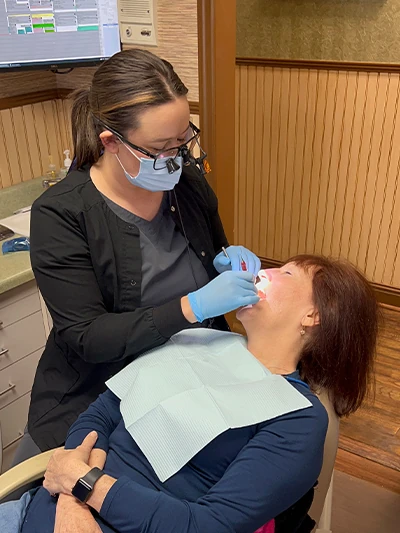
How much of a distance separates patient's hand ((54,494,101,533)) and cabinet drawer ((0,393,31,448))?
1.06m

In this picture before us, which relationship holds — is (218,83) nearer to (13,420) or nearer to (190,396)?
(190,396)

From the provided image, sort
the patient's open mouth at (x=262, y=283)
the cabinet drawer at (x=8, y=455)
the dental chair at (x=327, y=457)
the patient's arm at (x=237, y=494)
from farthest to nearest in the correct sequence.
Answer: the cabinet drawer at (x=8, y=455) < the patient's open mouth at (x=262, y=283) < the dental chair at (x=327, y=457) < the patient's arm at (x=237, y=494)

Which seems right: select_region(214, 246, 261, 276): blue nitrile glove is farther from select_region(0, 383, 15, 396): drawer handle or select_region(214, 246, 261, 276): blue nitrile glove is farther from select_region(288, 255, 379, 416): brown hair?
select_region(0, 383, 15, 396): drawer handle

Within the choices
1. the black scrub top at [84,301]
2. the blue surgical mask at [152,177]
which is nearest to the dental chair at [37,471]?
the black scrub top at [84,301]

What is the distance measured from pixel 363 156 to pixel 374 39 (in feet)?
1.99

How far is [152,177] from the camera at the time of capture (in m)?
1.26

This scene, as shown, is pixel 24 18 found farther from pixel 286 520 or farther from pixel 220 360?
pixel 286 520

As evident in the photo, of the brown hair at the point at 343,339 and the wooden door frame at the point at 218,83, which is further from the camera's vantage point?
the wooden door frame at the point at 218,83

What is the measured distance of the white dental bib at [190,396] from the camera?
1087mm

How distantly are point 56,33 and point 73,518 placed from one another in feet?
5.80

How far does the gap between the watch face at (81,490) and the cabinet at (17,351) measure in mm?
1000

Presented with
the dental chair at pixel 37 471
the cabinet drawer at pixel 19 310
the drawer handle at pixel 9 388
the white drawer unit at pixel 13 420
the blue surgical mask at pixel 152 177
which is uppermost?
the blue surgical mask at pixel 152 177

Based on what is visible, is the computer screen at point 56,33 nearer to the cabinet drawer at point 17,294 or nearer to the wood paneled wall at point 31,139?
the wood paneled wall at point 31,139

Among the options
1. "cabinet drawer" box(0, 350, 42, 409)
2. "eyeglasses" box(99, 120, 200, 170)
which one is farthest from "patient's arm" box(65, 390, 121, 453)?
"cabinet drawer" box(0, 350, 42, 409)
